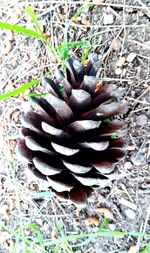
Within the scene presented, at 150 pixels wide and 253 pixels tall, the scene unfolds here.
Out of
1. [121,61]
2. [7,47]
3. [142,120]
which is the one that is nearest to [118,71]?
[121,61]

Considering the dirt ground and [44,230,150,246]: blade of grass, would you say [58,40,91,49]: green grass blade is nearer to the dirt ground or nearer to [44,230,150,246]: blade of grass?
the dirt ground

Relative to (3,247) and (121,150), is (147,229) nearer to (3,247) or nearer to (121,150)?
(121,150)

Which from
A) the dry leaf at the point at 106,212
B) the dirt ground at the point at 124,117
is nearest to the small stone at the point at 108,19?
the dirt ground at the point at 124,117

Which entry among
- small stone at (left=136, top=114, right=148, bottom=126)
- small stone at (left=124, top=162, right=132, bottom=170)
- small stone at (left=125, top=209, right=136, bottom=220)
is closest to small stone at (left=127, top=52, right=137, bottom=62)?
small stone at (left=136, top=114, right=148, bottom=126)

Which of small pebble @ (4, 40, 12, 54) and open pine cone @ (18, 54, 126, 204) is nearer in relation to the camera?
open pine cone @ (18, 54, 126, 204)

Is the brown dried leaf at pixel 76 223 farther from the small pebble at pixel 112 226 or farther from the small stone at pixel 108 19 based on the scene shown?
the small stone at pixel 108 19

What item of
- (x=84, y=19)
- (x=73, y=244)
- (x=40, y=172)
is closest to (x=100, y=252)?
(x=73, y=244)

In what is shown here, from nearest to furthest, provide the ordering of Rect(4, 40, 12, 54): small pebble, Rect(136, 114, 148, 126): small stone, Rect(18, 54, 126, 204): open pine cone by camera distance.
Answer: Rect(18, 54, 126, 204): open pine cone
Rect(136, 114, 148, 126): small stone
Rect(4, 40, 12, 54): small pebble
